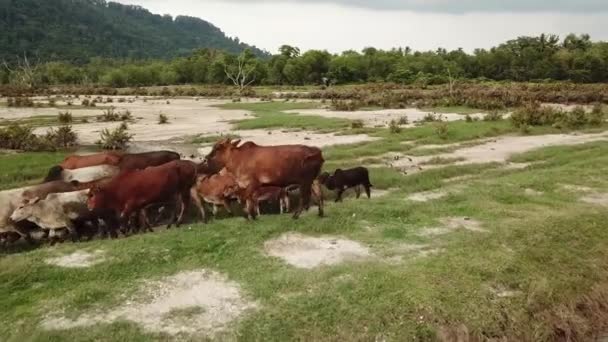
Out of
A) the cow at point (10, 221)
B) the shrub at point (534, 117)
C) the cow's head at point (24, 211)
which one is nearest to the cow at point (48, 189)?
the cow at point (10, 221)

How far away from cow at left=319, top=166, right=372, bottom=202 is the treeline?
231ft

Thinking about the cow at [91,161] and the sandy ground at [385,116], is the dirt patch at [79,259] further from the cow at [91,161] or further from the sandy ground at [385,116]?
the sandy ground at [385,116]

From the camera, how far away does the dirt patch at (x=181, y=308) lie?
7.56 metres

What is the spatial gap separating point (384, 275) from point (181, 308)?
10.1 feet

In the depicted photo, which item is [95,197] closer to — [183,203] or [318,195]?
[183,203]

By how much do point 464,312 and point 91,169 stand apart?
9.12m

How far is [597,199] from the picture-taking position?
1377cm

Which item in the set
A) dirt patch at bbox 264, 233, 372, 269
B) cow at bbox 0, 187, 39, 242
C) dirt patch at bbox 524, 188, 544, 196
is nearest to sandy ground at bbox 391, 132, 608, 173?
dirt patch at bbox 524, 188, 544, 196

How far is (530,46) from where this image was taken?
96.7 m

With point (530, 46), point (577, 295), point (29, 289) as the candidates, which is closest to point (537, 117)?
point (577, 295)

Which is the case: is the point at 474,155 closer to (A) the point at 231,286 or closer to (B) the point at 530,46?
(A) the point at 231,286

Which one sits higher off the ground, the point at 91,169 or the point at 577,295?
the point at 91,169

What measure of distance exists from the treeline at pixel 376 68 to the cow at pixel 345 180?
7044 centimetres

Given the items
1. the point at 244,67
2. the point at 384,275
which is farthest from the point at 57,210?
the point at 244,67
